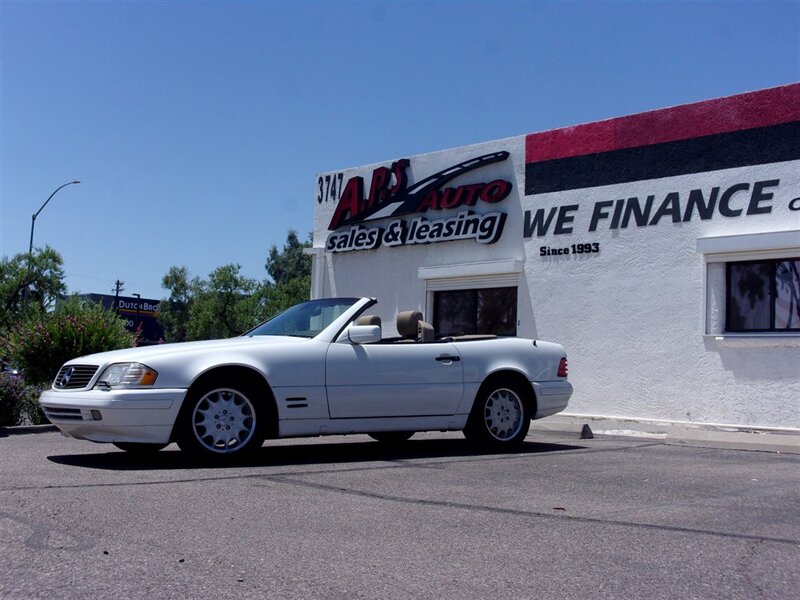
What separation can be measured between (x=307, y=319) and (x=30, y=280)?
1575 inches

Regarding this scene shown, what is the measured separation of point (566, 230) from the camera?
52.5 ft

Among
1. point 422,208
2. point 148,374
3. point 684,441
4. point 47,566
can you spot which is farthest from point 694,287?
point 47,566

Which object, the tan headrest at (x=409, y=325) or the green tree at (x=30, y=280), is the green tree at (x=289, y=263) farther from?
the tan headrest at (x=409, y=325)

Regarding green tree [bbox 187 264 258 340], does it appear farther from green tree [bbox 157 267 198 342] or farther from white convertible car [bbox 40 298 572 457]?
white convertible car [bbox 40 298 572 457]

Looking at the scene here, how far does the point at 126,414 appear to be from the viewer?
7.65 m

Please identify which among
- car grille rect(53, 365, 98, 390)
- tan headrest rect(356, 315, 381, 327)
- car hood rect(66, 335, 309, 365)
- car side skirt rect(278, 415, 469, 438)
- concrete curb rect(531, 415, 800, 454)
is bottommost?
concrete curb rect(531, 415, 800, 454)

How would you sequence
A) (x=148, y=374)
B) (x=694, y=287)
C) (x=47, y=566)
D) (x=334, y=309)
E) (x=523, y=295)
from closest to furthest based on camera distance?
(x=47, y=566)
(x=148, y=374)
(x=334, y=309)
(x=694, y=287)
(x=523, y=295)

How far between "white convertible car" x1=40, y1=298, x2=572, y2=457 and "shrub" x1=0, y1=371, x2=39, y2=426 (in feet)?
16.6

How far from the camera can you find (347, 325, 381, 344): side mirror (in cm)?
868

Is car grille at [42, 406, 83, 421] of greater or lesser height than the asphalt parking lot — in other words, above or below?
above

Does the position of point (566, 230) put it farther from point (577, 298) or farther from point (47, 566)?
point (47, 566)

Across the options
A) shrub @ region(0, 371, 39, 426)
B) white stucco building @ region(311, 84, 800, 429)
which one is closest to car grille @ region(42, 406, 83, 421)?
shrub @ region(0, 371, 39, 426)

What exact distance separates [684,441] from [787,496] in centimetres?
467

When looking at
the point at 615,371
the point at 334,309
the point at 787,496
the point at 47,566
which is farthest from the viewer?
the point at 615,371
